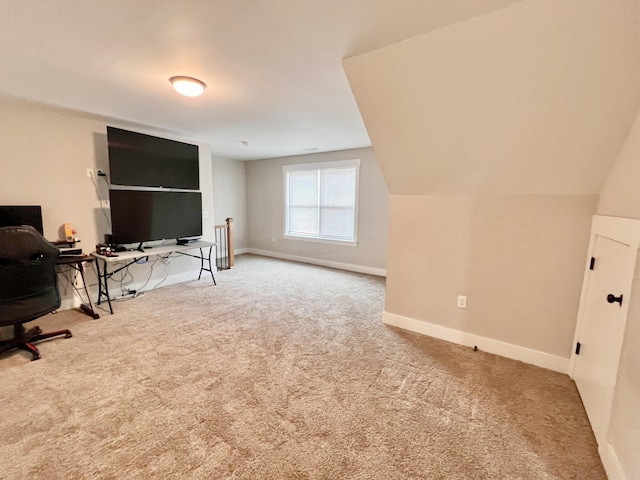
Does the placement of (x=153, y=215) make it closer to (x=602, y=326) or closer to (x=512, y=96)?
(x=512, y=96)

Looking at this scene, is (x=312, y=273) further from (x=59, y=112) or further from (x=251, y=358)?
(x=59, y=112)

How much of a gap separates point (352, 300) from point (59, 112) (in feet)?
13.8

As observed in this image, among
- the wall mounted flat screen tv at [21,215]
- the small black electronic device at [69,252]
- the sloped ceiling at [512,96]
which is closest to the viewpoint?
the sloped ceiling at [512,96]

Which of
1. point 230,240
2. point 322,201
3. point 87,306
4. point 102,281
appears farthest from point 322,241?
point 87,306

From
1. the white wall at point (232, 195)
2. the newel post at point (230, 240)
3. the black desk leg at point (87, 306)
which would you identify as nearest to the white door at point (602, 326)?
the black desk leg at point (87, 306)

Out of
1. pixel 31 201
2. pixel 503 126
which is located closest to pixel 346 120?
pixel 503 126

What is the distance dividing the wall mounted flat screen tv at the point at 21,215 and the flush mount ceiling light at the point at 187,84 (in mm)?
2183

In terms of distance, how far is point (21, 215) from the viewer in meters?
2.90

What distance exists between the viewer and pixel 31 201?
310 cm

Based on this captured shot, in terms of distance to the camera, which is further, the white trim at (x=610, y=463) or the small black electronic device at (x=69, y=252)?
the small black electronic device at (x=69, y=252)

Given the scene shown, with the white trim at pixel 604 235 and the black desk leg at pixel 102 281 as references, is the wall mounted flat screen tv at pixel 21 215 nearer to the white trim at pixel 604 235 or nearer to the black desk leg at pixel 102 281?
the black desk leg at pixel 102 281

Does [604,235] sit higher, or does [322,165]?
[322,165]

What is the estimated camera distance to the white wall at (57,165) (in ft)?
9.70

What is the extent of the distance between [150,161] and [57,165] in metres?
0.95
